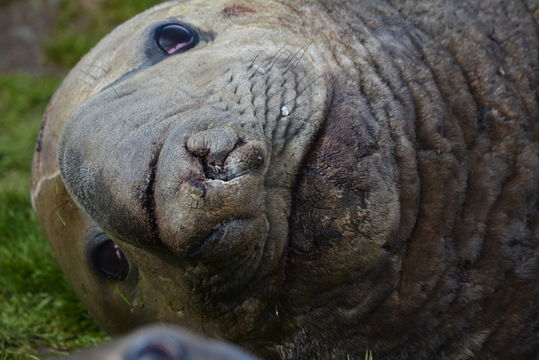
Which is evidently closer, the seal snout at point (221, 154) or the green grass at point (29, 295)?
the seal snout at point (221, 154)

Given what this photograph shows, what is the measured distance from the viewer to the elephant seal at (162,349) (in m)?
1.77

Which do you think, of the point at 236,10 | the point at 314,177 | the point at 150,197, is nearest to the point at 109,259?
the point at 150,197

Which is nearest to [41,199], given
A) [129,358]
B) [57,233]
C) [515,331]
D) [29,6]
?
[57,233]

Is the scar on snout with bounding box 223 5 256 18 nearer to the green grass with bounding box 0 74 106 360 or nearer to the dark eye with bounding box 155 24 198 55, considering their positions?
the dark eye with bounding box 155 24 198 55

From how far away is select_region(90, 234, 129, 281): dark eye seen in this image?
13.1ft

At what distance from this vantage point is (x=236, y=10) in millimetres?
4082

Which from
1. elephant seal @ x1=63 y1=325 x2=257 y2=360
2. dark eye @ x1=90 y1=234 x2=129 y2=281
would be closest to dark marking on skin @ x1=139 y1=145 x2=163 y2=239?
dark eye @ x1=90 y1=234 x2=129 y2=281

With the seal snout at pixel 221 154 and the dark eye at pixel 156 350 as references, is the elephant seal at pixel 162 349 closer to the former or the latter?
the dark eye at pixel 156 350

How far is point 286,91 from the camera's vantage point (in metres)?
3.57

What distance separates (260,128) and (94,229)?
3.32ft

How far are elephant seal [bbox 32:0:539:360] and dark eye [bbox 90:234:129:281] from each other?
1cm

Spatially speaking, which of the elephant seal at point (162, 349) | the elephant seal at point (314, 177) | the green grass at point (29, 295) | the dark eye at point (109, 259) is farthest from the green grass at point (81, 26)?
the elephant seal at point (162, 349)

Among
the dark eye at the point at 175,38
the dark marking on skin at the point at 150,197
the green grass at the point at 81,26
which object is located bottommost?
the dark marking on skin at the point at 150,197

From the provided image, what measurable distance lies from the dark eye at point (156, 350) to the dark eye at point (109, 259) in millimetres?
2197
